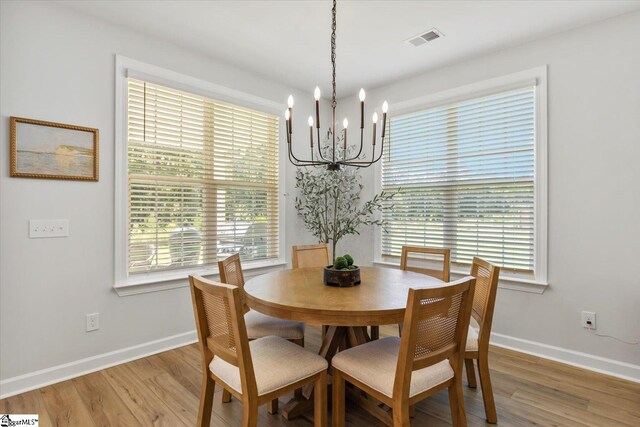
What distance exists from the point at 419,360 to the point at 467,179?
2321mm

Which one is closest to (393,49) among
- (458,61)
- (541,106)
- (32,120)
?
(458,61)

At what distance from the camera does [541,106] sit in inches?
113

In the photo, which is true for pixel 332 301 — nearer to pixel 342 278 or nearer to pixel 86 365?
pixel 342 278

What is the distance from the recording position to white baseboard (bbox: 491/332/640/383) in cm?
248

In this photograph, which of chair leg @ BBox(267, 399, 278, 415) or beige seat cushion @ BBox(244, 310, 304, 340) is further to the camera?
beige seat cushion @ BBox(244, 310, 304, 340)

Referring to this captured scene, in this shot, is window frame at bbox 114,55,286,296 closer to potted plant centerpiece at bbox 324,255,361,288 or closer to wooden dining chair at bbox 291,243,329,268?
wooden dining chair at bbox 291,243,329,268

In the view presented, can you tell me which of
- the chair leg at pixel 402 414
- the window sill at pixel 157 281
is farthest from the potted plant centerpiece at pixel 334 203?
the chair leg at pixel 402 414

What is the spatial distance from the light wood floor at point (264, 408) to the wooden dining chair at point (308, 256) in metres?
1.11

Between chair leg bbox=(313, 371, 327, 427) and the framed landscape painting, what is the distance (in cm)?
220

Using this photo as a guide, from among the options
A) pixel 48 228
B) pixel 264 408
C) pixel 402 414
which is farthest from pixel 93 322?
pixel 402 414

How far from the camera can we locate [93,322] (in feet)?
8.49

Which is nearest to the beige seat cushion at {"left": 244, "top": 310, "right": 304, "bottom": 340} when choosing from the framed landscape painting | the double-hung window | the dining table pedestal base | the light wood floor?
the dining table pedestal base

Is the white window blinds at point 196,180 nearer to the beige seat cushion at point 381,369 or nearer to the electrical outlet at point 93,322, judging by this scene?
the electrical outlet at point 93,322

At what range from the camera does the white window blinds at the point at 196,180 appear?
2865 mm
